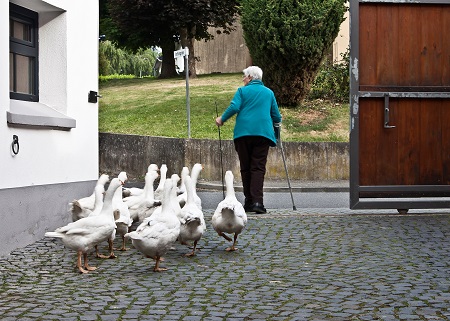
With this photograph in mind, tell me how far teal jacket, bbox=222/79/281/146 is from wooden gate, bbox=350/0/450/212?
3.90 ft

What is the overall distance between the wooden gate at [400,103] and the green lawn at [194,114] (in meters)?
10.6

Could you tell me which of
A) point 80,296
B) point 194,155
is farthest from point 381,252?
point 194,155

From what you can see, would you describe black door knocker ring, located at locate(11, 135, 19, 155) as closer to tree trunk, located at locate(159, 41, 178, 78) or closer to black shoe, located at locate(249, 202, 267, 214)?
black shoe, located at locate(249, 202, 267, 214)

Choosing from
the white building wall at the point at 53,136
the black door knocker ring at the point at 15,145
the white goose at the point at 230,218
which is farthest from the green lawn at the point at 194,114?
the white goose at the point at 230,218

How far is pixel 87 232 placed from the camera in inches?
372

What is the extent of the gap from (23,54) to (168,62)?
29828 mm

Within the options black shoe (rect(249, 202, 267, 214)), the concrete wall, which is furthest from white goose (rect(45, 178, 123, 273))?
the concrete wall

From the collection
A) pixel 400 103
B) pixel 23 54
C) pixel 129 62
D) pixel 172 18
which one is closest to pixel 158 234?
pixel 23 54

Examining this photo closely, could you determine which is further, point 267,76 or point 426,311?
point 267,76

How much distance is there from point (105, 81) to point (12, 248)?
30364mm

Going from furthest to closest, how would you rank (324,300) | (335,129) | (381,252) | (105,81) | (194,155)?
(105,81), (335,129), (194,155), (381,252), (324,300)

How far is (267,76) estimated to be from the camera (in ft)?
86.9

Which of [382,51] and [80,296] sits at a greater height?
[382,51]

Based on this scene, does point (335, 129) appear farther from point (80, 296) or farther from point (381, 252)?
point (80, 296)
